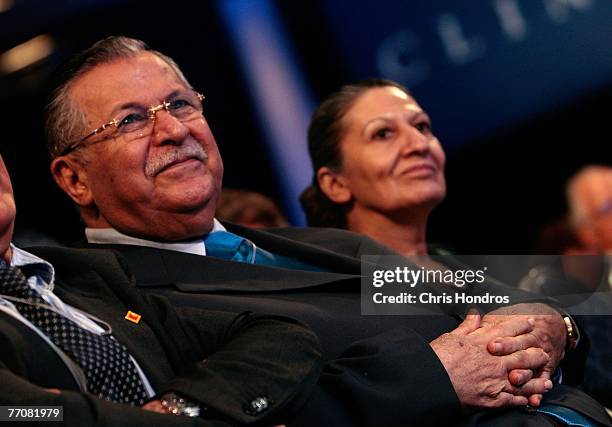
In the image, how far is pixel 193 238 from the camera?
2.44 metres

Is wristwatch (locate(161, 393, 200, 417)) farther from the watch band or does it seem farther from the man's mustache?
the watch band

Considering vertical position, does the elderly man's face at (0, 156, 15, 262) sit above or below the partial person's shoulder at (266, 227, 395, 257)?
above

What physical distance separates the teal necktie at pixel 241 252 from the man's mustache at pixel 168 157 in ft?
0.74

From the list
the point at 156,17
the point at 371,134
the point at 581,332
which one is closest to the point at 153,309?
the point at 581,332

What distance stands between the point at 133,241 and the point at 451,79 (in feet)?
7.92

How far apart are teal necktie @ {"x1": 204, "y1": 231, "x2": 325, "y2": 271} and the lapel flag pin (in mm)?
583

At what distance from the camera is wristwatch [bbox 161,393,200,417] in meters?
1.50

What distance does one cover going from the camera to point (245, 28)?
4.16 m

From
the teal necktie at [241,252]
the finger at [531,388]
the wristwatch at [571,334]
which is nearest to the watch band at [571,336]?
the wristwatch at [571,334]

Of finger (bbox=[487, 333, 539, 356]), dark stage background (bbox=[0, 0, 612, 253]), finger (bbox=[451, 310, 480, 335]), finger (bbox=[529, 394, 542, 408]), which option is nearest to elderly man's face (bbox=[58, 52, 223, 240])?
finger (bbox=[451, 310, 480, 335])

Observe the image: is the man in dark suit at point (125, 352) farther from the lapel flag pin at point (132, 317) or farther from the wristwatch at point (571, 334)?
the wristwatch at point (571, 334)

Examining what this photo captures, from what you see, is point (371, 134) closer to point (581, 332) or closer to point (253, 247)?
point (253, 247)

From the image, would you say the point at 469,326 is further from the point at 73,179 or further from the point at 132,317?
the point at 73,179

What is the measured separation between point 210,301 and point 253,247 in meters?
0.41
